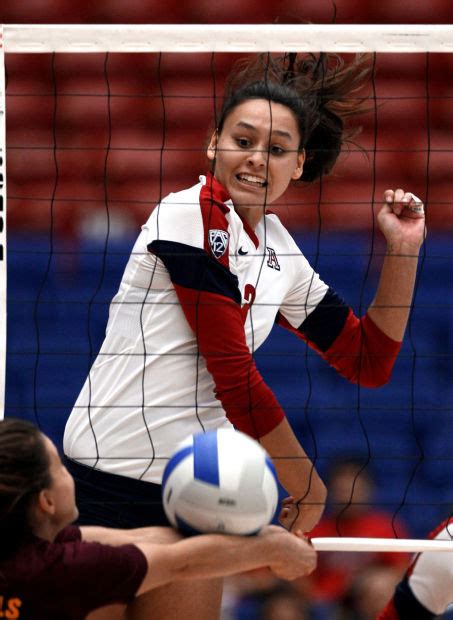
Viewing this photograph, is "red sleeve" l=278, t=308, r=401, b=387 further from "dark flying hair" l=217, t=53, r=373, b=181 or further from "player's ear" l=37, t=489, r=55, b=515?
"player's ear" l=37, t=489, r=55, b=515

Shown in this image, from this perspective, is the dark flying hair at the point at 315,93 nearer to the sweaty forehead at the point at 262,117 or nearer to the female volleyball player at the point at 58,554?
the sweaty forehead at the point at 262,117

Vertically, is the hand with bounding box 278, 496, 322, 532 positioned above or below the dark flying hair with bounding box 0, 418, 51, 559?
below

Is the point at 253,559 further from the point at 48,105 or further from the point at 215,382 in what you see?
the point at 48,105

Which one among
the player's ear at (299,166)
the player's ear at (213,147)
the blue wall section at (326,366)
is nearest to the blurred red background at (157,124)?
the blue wall section at (326,366)

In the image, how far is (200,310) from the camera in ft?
10.2

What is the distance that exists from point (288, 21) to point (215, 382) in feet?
10.3

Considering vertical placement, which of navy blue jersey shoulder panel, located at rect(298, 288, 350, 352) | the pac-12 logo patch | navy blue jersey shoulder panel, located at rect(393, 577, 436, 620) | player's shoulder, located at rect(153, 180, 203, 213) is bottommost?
navy blue jersey shoulder panel, located at rect(393, 577, 436, 620)

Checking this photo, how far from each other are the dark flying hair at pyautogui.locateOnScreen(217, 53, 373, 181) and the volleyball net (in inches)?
65.1

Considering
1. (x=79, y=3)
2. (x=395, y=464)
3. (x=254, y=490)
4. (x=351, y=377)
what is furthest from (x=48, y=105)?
(x=254, y=490)

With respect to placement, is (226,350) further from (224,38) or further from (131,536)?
(224,38)

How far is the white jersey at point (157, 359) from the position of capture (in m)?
3.15

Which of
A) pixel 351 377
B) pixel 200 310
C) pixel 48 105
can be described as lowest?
pixel 351 377

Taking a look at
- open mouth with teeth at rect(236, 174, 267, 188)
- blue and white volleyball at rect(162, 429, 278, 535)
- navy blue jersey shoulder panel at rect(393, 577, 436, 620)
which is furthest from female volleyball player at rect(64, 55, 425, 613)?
navy blue jersey shoulder panel at rect(393, 577, 436, 620)

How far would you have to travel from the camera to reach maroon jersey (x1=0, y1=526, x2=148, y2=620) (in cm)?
251
